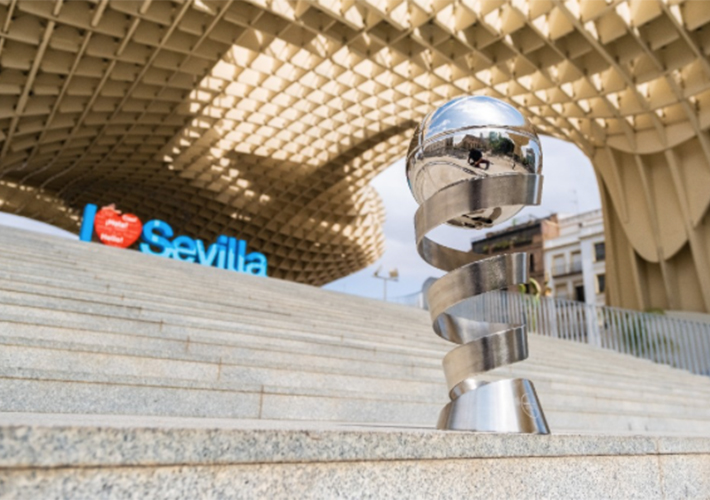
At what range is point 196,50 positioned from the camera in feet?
61.0

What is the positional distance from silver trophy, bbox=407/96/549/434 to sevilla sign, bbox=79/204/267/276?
1855cm

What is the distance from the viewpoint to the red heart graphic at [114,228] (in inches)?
→ 850

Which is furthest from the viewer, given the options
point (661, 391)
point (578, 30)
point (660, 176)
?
point (660, 176)

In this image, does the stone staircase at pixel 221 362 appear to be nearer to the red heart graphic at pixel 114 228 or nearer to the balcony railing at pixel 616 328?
the balcony railing at pixel 616 328

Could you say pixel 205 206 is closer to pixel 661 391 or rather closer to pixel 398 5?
pixel 398 5

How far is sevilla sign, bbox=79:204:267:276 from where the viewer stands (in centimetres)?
2147

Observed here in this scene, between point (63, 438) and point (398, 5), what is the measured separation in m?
17.6

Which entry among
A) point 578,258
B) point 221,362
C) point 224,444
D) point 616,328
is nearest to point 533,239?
point 578,258

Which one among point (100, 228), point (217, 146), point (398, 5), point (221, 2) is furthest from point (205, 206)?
point (398, 5)

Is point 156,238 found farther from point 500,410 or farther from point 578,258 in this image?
point 578,258

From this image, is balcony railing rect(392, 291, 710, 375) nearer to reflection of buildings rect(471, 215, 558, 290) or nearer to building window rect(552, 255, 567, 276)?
reflection of buildings rect(471, 215, 558, 290)

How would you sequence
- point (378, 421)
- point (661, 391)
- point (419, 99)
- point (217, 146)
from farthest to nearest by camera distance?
point (217, 146)
point (419, 99)
point (661, 391)
point (378, 421)

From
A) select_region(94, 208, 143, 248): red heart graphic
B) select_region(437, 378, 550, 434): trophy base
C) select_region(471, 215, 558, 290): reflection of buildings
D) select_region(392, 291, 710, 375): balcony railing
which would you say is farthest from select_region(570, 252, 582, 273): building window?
select_region(437, 378, 550, 434): trophy base

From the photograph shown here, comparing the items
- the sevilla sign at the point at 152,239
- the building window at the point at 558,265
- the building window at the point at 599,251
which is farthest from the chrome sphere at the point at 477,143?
the building window at the point at 558,265
